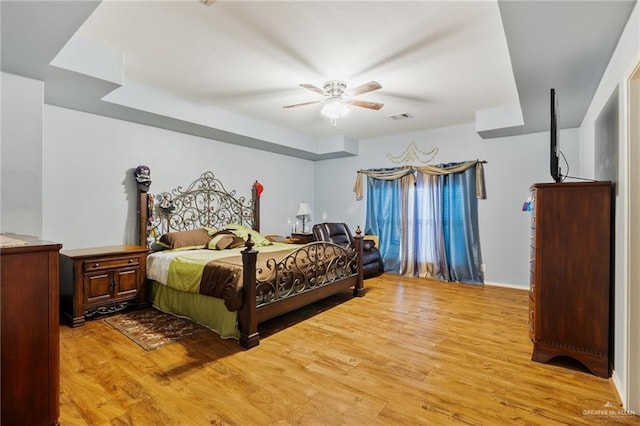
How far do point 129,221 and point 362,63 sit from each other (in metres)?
3.63

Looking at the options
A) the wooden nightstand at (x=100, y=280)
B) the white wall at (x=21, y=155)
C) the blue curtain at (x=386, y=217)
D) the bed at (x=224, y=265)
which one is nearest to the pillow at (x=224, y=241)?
the bed at (x=224, y=265)

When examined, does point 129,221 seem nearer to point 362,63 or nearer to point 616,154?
point 362,63

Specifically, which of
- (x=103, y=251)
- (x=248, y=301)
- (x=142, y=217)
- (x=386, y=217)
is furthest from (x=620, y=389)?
(x=142, y=217)

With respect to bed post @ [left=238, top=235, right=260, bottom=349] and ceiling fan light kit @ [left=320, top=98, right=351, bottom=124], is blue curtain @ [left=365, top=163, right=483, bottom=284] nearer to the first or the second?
ceiling fan light kit @ [left=320, top=98, right=351, bottom=124]

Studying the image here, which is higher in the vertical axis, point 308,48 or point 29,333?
point 308,48

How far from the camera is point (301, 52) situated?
2.90m

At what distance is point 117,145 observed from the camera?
162 inches

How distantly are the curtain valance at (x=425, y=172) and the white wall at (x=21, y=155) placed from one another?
5.00m

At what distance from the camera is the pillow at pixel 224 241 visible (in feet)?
14.3

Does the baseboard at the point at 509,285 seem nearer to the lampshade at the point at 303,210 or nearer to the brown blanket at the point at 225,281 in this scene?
the lampshade at the point at 303,210

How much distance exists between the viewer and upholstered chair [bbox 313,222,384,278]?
18.2 feet

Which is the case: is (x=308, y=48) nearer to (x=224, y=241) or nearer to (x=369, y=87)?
(x=369, y=87)

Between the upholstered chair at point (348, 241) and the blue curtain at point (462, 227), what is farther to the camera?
the upholstered chair at point (348, 241)

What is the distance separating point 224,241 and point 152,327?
1.46m
